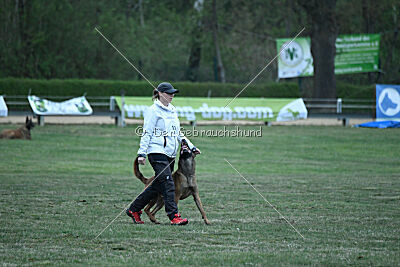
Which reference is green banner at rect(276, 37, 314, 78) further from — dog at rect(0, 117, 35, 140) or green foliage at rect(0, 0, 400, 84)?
dog at rect(0, 117, 35, 140)

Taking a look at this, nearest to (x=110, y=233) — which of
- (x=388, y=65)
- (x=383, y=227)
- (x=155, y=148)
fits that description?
(x=155, y=148)

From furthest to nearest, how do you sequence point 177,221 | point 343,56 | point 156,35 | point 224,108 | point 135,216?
point 156,35 → point 343,56 → point 224,108 → point 135,216 → point 177,221

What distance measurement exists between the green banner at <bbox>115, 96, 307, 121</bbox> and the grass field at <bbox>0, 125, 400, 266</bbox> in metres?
6.81

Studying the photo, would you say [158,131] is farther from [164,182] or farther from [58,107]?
[58,107]

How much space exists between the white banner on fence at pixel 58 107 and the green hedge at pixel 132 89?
6631 millimetres

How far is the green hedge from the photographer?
3731 cm

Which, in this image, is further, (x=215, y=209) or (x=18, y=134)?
(x=18, y=134)

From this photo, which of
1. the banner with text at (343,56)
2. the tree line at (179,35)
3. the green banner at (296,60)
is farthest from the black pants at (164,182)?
the banner with text at (343,56)

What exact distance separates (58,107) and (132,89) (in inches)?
390

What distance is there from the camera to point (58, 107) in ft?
101

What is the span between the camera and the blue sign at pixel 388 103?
3116 centimetres

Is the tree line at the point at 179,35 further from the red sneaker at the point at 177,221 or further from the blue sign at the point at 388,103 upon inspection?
the red sneaker at the point at 177,221

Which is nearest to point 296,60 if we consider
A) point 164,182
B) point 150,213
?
point 150,213

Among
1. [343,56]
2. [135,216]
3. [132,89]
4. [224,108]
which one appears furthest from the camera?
[343,56]
